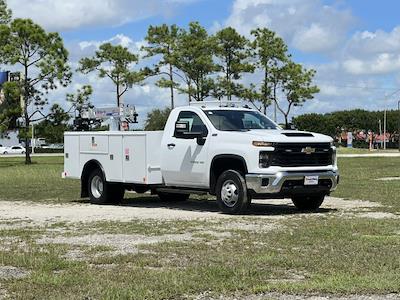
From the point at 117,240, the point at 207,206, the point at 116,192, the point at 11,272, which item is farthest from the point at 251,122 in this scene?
the point at 11,272

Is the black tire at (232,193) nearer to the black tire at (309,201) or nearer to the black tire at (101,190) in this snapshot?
the black tire at (309,201)

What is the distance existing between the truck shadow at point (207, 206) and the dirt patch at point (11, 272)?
627 centimetres

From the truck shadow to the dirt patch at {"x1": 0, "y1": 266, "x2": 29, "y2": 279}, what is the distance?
6269mm

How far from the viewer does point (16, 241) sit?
950 centimetres

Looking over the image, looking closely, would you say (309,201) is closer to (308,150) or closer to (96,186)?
(308,150)

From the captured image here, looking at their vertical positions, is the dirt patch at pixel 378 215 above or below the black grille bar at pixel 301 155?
below

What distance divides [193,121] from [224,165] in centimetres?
133

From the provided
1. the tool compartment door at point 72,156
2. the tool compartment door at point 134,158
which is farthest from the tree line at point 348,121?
the tool compartment door at point 134,158

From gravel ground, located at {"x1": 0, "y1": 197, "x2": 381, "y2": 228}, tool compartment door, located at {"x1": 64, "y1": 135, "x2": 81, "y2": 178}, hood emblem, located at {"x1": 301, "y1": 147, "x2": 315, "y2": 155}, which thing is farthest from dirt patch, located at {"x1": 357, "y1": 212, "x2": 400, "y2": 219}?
tool compartment door, located at {"x1": 64, "y1": 135, "x2": 81, "y2": 178}

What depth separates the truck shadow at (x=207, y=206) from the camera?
13547 mm

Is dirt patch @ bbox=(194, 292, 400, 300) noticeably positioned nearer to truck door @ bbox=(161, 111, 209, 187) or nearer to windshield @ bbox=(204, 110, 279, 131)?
truck door @ bbox=(161, 111, 209, 187)

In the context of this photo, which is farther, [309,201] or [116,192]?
[116,192]

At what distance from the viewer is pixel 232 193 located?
12.9 meters

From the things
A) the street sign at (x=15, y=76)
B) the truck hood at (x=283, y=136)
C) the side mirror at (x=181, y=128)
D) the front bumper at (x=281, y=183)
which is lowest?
the front bumper at (x=281, y=183)
